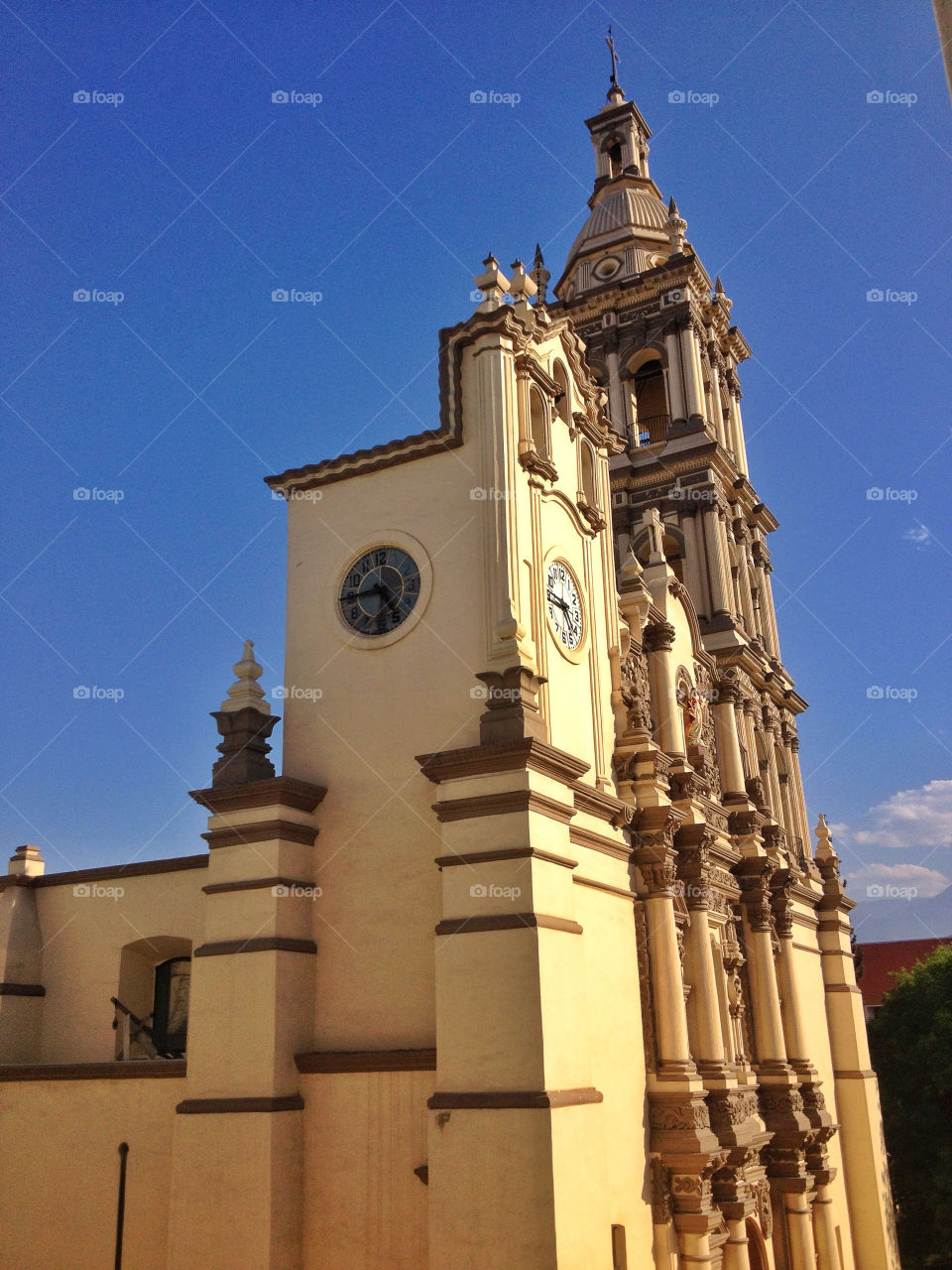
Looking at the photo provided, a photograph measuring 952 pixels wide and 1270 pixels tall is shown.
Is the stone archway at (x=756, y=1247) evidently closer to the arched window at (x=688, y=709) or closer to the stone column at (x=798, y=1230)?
the stone column at (x=798, y=1230)

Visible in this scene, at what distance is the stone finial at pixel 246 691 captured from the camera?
1877cm

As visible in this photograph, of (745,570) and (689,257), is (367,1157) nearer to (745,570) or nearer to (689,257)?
(745,570)

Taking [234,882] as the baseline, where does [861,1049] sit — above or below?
below

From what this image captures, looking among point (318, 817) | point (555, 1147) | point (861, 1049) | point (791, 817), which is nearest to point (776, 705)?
point (791, 817)

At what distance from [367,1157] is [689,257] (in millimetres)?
29635

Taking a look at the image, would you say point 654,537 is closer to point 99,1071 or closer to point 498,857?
point 498,857

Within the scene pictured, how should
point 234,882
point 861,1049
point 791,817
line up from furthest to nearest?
point 791,817, point 861,1049, point 234,882

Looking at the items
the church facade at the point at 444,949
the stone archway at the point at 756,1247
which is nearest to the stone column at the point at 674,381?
the church facade at the point at 444,949

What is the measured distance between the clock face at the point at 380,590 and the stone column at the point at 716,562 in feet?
52.3

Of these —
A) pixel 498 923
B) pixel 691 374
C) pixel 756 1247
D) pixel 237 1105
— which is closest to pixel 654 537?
pixel 691 374

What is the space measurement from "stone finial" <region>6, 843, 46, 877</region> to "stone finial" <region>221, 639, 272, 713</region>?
6701mm

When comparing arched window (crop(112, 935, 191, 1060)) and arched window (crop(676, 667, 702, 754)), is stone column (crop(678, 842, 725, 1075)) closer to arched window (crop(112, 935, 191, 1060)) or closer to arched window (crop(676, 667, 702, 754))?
arched window (crop(676, 667, 702, 754))

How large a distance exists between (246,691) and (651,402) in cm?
2467

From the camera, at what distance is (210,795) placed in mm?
17797
